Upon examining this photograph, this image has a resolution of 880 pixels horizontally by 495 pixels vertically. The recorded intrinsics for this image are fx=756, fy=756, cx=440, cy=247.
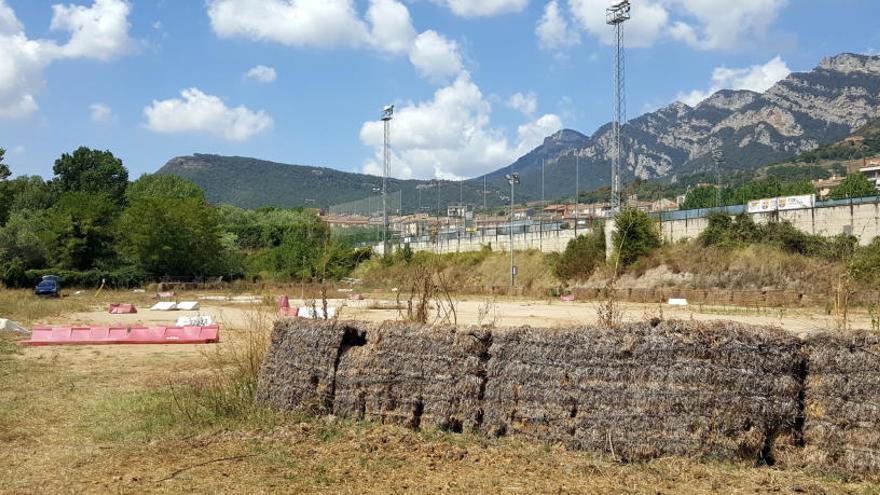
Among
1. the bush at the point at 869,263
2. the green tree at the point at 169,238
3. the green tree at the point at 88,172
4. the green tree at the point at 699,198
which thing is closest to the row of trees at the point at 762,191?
the green tree at the point at 699,198

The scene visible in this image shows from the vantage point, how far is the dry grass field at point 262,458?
669 cm

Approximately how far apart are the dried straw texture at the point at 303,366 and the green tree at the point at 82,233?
6374 centimetres

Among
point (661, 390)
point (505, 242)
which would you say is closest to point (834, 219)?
point (505, 242)

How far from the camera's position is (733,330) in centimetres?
729

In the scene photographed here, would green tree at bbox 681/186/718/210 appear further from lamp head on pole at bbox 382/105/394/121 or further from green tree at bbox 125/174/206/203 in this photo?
green tree at bbox 125/174/206/203

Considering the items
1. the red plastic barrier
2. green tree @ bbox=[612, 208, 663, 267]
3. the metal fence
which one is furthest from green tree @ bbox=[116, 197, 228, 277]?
the red plastic barrier

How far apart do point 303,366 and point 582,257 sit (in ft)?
172

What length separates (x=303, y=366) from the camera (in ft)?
30.8

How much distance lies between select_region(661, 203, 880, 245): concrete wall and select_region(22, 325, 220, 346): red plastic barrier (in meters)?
37.1

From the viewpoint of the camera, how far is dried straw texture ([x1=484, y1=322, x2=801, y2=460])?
23.1 feet

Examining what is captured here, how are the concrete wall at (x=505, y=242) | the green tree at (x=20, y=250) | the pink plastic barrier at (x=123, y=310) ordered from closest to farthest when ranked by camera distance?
the pink plastic barrier at (x=123, y=310) → the green tree at (x=20, y=250) → the concrete wall at (x=505, y=242)

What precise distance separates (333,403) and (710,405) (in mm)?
4348

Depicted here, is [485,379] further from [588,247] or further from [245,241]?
[245,241]

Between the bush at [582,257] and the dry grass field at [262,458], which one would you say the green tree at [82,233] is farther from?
the dry grass field at [262,458]
